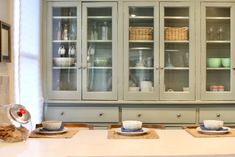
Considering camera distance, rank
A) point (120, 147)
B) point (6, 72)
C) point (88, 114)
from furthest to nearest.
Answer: point (88, 114) → point (6, 72) → point (120, 147)

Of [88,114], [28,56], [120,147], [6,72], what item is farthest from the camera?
[88,114]

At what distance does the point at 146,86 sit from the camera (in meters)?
3.54

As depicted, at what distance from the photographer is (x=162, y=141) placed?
1.72m

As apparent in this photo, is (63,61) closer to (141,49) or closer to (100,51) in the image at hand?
(100,51)

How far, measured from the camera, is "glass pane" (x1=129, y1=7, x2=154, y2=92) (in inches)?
139

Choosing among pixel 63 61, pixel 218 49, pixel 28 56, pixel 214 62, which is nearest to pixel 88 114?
pixel 63 61

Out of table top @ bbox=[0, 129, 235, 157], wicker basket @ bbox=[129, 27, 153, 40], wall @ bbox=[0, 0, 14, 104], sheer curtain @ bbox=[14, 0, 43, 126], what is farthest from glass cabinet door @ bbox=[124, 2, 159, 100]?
table top @ bbox=[0, 129, 235, 157]

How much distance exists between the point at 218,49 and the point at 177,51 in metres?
0.45

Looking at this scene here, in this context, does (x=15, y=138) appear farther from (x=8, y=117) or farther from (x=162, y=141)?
(x=162, y=141)

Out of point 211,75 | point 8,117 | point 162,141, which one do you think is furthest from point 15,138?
point 211,75

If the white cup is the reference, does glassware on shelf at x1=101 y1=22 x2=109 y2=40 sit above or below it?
above

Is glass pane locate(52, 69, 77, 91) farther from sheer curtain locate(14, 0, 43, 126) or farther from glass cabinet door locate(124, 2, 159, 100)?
glass cabinet door locate(124, 2, 159, 100)

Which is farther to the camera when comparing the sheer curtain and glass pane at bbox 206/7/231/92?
glass pane at bbox 206/7/231/92

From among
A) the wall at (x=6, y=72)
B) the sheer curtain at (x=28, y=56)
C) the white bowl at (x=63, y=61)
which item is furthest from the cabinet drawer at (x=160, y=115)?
the wall at (x=6, y=72)
